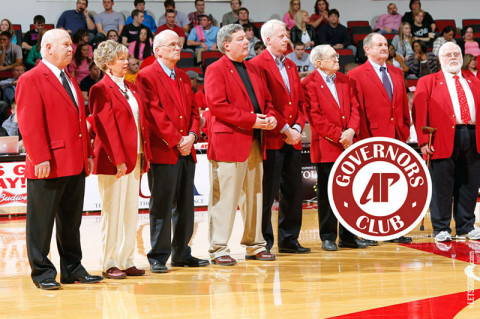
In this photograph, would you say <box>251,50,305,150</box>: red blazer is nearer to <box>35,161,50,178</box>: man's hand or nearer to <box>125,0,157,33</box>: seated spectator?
<box>35,161,50,178</box>: man's hand

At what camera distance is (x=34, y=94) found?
4594 millimetres

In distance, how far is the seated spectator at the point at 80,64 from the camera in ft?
37.6

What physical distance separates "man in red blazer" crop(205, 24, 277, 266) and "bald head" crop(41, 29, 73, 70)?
116cm

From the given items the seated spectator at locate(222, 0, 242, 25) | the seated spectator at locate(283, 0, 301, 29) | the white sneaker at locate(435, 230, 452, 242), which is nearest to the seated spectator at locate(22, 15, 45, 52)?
the seated spectator at locate(222, 0, 242, 25)

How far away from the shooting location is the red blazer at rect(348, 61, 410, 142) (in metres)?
6.24

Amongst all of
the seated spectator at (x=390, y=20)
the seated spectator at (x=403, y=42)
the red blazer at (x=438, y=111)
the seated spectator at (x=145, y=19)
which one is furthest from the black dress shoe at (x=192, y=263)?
the seated spectator at (x=390, y=20)

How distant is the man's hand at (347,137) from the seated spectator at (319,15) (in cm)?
814

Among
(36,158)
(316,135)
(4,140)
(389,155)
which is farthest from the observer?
(4,140)

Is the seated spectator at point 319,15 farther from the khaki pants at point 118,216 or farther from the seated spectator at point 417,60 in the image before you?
the khaki pants at point 118,216

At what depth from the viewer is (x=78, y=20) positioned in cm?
1269

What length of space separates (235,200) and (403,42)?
9.14m

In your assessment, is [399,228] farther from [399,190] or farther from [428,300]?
[428,300]

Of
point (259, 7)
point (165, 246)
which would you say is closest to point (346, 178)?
point (165, 246)

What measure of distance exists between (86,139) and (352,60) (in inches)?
356
